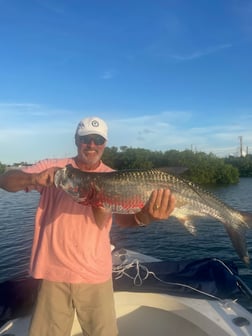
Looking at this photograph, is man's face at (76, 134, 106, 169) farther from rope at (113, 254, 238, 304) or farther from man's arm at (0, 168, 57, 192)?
rope at (113, 254, 238, 304)

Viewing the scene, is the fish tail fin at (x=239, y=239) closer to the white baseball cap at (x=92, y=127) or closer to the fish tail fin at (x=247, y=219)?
the fish tail fin at (x=247, y=219)

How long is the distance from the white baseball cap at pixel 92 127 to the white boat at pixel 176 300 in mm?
2776

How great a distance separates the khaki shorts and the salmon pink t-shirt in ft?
0.43

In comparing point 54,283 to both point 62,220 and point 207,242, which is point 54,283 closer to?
point 62,220

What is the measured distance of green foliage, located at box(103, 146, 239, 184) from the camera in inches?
2712

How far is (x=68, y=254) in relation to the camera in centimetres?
404

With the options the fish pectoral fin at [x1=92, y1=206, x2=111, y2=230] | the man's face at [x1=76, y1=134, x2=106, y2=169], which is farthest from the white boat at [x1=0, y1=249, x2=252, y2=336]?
the man's face at [x1=76, y1=134, x2=106, y2=169]

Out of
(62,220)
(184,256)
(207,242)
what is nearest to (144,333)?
(62,220)

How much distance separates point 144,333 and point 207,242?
44.4 ft

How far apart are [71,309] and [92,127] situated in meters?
2.32

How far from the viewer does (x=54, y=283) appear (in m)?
4.07

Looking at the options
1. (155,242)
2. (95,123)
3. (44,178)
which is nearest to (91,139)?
(95,123)

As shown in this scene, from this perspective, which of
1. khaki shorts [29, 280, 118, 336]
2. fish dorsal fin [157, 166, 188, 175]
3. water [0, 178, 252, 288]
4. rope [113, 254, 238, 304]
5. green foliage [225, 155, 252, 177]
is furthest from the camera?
green foliage [225, 155, 252, 177]

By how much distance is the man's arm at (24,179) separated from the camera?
4016 millimetres
